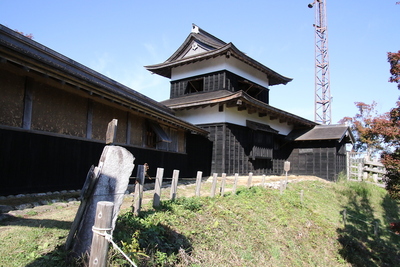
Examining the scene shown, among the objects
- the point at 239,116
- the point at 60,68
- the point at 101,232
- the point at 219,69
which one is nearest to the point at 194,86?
the point at 219,69

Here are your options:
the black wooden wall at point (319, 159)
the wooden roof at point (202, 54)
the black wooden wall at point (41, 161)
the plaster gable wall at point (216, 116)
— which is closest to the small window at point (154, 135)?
the black wooden wall at point (41, 161)

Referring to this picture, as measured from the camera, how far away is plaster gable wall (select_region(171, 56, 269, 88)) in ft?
55.1

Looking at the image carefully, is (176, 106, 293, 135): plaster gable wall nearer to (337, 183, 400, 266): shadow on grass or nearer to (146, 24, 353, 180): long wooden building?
(146, 24, 353, 180): long wooden building

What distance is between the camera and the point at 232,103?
14.6 meters

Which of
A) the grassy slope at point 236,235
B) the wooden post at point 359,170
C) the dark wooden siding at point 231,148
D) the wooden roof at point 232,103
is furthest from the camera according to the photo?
the wooden post at point 359,170

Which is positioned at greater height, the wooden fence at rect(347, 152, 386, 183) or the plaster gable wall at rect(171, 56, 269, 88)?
the plaster gable wall at rect(171, 56, 269, 88)

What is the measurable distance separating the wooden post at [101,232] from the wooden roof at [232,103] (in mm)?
11635

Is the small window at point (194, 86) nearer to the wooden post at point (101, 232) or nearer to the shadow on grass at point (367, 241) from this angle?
the shadow on grass at point (367, 241)

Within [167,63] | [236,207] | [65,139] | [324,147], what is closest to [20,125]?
[65,139]

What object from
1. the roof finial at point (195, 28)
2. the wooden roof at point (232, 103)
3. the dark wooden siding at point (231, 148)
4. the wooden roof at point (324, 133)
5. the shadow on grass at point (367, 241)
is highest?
the roof finial at point (195, 28)

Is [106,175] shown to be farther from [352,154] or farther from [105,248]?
[352,154]

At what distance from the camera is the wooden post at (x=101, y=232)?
2.52m

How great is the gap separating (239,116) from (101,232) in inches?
548

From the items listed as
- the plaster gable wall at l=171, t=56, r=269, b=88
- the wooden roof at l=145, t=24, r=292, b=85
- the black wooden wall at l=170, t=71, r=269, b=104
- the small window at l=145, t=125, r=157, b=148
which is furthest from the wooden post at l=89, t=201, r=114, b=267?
the plaster gable wall at l=171, t=56, r=269, b=88
